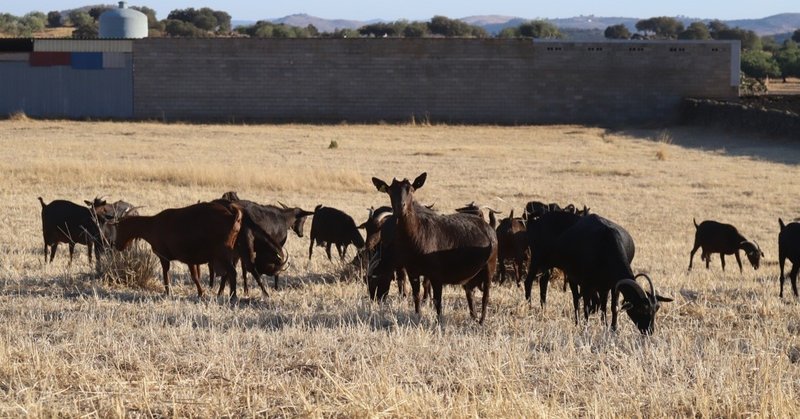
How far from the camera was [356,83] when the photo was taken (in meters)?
59.7

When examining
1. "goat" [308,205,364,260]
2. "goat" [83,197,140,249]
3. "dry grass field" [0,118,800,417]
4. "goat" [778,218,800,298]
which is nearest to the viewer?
"dry grass field" [0,118,800,417]

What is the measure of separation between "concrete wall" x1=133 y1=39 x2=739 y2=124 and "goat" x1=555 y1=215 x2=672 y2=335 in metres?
48.4

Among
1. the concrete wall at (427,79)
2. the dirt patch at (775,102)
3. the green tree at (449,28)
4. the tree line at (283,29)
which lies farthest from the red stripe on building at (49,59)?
the green tree at (449,28)

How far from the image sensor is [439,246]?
1066 cm

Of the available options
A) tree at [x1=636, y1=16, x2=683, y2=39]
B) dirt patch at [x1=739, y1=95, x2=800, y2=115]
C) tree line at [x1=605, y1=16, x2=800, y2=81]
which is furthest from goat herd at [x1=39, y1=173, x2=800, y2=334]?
tree at [x1=636, y1=16, x2=683, y2=39]

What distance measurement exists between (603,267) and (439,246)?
1.55m

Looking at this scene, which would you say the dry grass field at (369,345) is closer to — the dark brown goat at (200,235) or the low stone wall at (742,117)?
the dark brown goat at (200,235)

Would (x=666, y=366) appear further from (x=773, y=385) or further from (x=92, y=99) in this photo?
(x=92, y=99)

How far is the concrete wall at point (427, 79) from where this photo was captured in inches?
2339

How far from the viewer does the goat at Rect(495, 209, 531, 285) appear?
44.8 ft

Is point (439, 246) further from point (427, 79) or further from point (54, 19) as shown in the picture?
point (54, 19)

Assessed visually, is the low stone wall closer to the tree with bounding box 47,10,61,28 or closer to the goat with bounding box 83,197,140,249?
the goat with bounding box 83,197,140,249

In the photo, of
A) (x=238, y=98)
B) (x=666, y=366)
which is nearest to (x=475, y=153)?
(x=238, y=98)

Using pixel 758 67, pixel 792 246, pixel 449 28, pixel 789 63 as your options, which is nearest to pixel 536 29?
pixel 449 28
